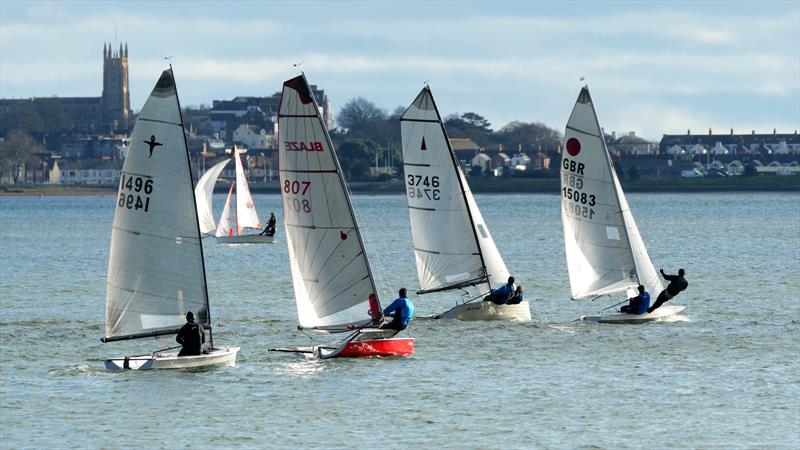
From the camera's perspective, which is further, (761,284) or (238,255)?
(238,255)

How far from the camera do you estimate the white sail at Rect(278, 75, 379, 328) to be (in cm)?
3309

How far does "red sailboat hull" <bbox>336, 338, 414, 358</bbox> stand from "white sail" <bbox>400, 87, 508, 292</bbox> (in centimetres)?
763

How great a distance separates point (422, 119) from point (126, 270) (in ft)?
41.3

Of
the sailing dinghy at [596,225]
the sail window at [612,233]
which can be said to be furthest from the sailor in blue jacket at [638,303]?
the sail window at [612,233]

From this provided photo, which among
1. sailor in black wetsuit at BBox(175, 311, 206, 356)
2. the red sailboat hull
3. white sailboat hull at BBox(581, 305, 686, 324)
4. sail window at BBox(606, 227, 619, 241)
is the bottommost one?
white sailboat hull at BBox(581, 305, 686, 324)

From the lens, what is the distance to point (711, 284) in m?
58.4

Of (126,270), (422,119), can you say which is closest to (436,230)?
(422,119)

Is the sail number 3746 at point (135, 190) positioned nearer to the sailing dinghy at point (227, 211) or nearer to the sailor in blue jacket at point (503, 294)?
the sailor in blue jacket at point (503, 294)

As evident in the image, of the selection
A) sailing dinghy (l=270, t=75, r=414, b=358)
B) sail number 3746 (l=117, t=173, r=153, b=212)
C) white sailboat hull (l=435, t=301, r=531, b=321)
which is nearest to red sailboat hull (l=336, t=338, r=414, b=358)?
sailing dinghy (l=270, t=75, r=414, b=358)

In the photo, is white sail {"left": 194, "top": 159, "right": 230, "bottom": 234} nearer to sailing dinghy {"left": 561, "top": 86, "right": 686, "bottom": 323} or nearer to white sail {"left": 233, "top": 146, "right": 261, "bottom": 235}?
white sail {"left": 233, "top": 146, "right": 261, "bottom": 235}

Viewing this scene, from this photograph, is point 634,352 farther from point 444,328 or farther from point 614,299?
point 614,299

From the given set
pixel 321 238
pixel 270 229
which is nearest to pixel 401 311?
pixel 321 238

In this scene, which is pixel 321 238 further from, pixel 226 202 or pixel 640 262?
pixel 226 202

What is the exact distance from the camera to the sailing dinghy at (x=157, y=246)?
103ft
